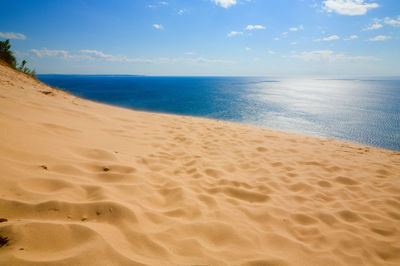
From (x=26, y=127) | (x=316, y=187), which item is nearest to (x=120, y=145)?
(x=26, y=127)

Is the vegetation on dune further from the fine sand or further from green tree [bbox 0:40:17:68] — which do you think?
the fine sand

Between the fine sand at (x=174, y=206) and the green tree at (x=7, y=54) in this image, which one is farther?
the green tree at (x=7, y=54)

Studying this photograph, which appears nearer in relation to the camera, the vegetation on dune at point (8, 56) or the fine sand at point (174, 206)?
the fine sand at point (174, 206)

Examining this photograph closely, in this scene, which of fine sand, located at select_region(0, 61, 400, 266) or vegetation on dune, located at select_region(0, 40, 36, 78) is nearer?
fine sand, located at select_region(0, 61, 400, 266)

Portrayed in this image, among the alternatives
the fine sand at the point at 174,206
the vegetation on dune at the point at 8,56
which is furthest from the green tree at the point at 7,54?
the fine sand at the point at 174,206

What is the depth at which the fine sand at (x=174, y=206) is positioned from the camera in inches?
61.2

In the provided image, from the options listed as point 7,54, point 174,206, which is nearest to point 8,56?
point 7,54

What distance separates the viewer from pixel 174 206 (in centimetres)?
246

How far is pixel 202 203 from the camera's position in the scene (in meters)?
2.62

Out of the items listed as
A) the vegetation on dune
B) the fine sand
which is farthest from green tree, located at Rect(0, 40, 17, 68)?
the fine sand

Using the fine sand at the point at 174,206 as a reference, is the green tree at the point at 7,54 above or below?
above

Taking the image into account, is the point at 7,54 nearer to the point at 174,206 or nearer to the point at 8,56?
the point at 8,56

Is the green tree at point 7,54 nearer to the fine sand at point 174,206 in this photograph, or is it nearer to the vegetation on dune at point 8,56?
the vegetation on dune at point 8,56

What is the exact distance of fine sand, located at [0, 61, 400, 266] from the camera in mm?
1554
